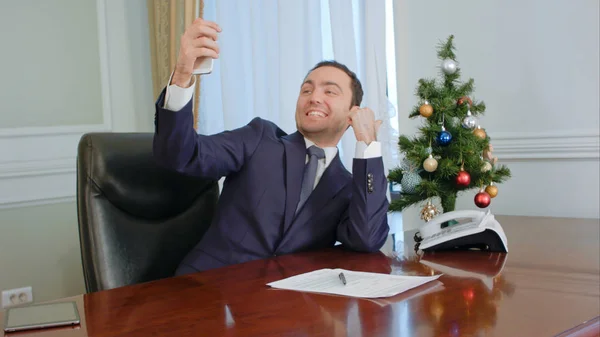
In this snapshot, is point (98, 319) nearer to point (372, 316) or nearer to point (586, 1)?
point (372, 316)

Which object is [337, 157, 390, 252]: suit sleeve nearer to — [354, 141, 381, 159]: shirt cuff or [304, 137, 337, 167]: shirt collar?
[354, 141, 381, 159]: shirt cuff

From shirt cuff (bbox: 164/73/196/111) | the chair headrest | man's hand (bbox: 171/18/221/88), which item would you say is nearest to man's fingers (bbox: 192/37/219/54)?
man's hand (bbox: 171/18/221/88)

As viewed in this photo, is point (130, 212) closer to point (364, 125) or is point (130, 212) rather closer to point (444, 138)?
point (364, 125)

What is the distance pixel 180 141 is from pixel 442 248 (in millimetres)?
735

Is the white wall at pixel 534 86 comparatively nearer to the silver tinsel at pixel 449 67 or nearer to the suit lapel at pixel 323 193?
the silver tinsel at pixel 449 67

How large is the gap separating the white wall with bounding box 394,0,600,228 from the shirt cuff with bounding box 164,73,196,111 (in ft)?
4.04

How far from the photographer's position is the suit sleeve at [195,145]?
68.1 inches

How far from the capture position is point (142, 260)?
1.90 metres

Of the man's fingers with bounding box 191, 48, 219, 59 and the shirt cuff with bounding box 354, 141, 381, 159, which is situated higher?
the man's fingers with bounding box 191, 48, 219, 59

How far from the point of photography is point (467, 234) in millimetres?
1732

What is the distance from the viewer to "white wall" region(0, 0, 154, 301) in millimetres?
3068

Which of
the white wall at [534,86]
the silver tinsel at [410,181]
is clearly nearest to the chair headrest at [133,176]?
the silver tinsel at [410,181]

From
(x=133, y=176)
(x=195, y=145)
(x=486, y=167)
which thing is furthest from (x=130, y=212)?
(x=486, y=167)

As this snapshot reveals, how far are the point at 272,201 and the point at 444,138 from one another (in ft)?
1.68
